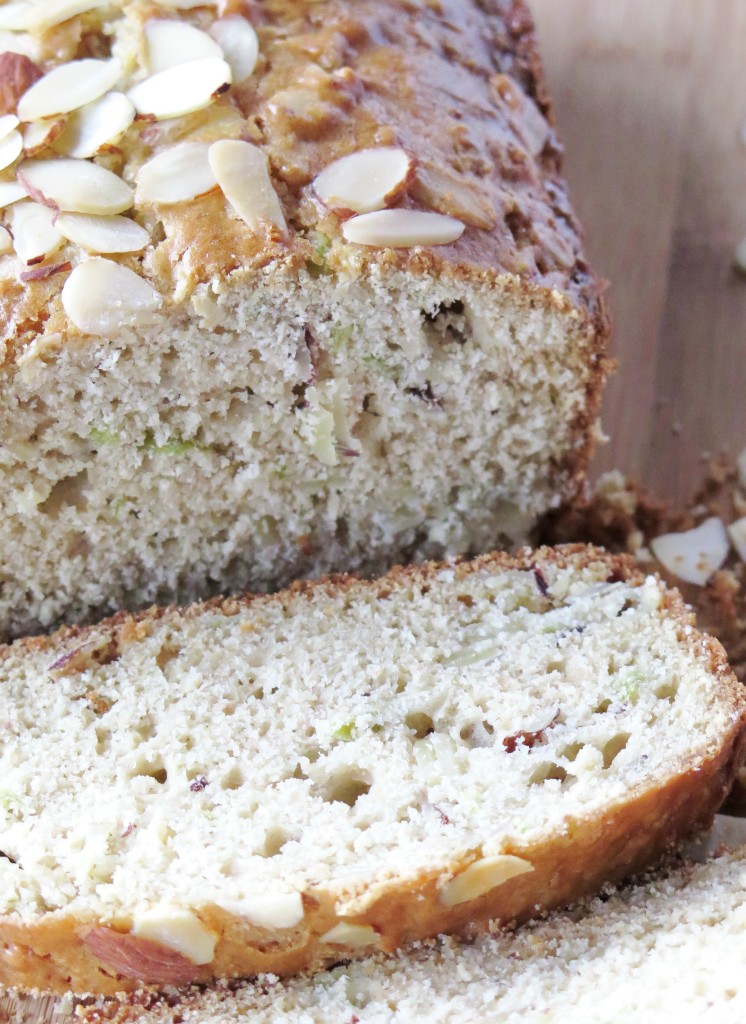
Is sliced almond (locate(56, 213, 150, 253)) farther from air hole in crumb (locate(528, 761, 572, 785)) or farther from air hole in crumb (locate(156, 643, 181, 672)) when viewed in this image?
air hole in crumb (locate(528, 761, 572, 785))

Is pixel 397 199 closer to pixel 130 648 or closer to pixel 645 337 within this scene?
pixel 130 648

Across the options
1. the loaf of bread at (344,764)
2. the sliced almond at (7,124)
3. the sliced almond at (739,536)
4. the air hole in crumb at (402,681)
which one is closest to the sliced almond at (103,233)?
the sliced almond at (7,124)

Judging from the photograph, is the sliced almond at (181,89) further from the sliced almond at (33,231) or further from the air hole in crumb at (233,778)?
the air hole in crumb at (233,778)

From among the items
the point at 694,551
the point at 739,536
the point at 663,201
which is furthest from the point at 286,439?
the point at 663,201

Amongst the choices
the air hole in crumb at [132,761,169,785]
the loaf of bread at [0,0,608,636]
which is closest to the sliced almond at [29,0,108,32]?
the loaf of bread at [0,0,608,636]

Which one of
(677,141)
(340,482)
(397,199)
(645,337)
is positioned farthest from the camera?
(677,141)

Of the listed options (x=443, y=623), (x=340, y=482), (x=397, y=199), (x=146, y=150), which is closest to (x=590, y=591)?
(x=443, y=623)

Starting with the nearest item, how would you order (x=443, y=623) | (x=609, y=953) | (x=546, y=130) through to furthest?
(x=609, y=953) → (x=443, y=623) → (x=546, y=130)
